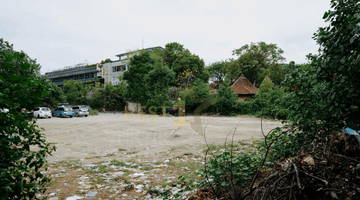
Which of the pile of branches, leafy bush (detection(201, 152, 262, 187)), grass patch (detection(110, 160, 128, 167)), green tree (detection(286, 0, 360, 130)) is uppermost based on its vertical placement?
green tree (detection(286, 0, 360, 130))

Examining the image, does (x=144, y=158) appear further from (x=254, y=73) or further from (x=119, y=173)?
(x=254, y=73)

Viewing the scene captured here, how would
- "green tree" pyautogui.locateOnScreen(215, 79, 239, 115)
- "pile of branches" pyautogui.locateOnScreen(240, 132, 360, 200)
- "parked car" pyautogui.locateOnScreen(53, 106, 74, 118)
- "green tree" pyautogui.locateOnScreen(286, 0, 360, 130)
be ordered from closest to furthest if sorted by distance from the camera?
1. "pile of branches" pyautogui.locateOnScreen(240, 132, 360, 200)
2. "green tree" pyautogui.locateOnScreen(286, 0, 360, 130)
3. "parked car" pyautogui.locateOnScreen(53, 106, 74, 118)
4. "green tree" pyautogui.locateOnScreen(215, 79, 239, 115)

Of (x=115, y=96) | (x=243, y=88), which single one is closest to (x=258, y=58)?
(x=243, y=88)

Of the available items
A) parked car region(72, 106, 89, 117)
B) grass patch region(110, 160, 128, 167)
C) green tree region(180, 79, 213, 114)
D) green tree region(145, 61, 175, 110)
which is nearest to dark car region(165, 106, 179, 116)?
green tree region(145, 61, 175, 110)

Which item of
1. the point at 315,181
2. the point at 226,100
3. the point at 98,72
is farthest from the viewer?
the point at 98,72

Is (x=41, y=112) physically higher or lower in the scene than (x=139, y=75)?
lower

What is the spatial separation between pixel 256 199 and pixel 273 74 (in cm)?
3211

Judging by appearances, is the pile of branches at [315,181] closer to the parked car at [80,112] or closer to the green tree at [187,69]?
the parked car at [80,112]

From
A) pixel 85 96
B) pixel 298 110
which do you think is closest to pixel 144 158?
pixel 298 110

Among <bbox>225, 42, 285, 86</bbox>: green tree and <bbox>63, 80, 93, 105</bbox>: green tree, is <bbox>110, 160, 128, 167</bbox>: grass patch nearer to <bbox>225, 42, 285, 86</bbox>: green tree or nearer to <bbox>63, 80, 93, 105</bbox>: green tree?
<bbox>225, 42, 285, 86</bbox>: green tree

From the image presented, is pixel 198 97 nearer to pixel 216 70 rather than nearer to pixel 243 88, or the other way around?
pixel 243 88

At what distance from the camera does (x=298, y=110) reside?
319 cm

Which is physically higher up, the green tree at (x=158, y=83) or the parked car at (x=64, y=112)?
the green tree at (x=158, y=83)

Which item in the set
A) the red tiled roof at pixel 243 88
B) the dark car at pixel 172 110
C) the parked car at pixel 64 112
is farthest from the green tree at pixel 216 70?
the parked car at pixel 64 112
